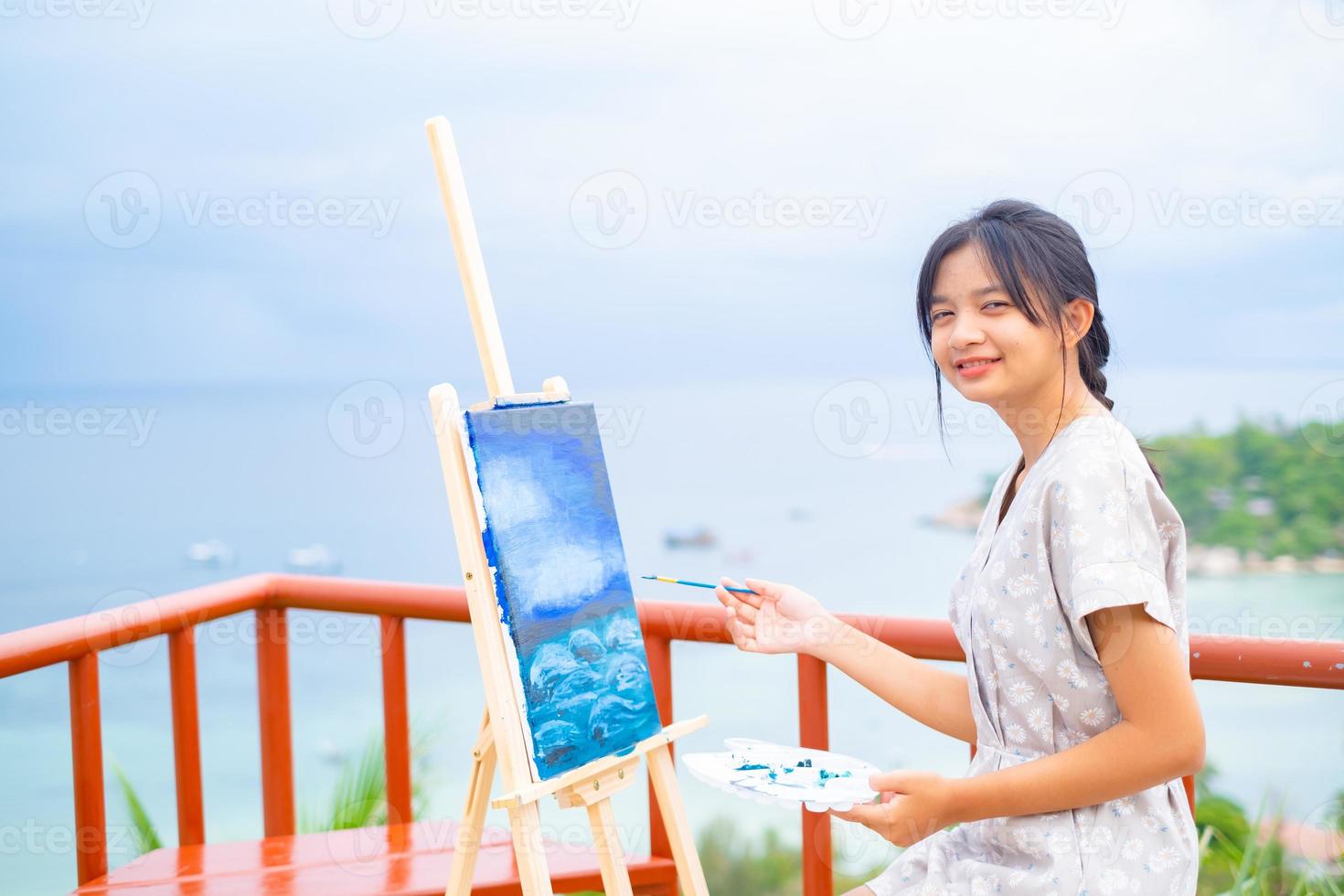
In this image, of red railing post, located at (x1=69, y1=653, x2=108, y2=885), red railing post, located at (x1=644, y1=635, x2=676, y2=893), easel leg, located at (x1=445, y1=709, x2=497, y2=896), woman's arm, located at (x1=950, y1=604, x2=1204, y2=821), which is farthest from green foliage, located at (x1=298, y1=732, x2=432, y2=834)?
woman's arm, located at (x1=950, y1=604, x2=1204, y2=821)

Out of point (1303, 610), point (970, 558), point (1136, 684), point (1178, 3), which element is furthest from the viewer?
point (1178, 3)

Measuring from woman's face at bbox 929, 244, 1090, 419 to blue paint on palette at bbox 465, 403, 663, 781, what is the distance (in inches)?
27.3

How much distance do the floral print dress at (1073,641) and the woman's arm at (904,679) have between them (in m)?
0.22

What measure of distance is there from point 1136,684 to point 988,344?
41 cm

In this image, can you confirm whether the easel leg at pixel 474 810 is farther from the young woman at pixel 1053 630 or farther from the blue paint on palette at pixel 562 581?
the young woman at pixel 1053 630

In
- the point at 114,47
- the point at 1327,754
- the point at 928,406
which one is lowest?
the point at 1327,754

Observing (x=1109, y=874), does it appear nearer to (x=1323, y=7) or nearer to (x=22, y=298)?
(x=1323, y=7)

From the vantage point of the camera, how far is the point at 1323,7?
2.69m

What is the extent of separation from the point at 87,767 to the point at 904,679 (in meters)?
1.61

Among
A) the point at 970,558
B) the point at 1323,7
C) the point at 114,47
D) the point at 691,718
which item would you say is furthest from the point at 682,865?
the point at 114,47

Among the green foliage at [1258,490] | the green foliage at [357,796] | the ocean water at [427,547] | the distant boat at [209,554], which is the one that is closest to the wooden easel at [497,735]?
the ocean water at [427,547]

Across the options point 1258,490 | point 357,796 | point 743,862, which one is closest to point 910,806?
point 357,796

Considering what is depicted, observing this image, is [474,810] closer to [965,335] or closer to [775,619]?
[775,619]

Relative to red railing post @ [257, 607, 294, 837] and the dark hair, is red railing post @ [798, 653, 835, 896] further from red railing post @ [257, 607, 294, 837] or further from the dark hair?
red railing post @ [257, 607, 294, 837]
